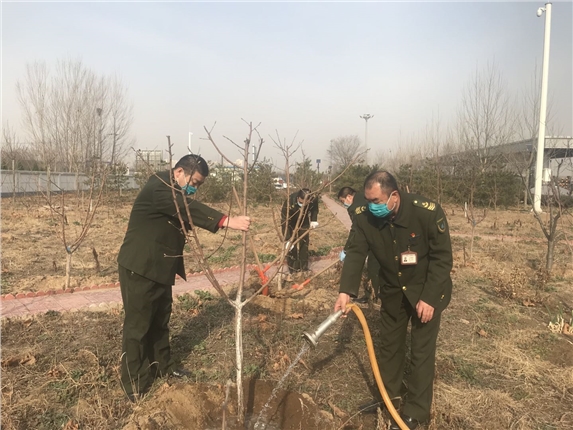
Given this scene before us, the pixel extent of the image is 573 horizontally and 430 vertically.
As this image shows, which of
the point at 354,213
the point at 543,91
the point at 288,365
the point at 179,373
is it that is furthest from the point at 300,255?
the point at 543,91

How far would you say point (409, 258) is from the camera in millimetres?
2900

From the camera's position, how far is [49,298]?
5379mm

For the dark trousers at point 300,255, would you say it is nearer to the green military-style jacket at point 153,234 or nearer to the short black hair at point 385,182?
the green military-style jacket at point 153,234

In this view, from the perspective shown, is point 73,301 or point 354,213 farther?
point 73,301

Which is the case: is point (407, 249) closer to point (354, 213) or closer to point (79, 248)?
point (354, 213)

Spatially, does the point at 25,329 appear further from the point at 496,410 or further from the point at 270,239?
the point at 270,239

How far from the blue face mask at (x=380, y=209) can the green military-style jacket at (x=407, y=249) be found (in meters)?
0.10

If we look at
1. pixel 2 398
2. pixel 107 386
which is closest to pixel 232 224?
pixel 107 386

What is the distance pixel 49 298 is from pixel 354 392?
4.15 meters

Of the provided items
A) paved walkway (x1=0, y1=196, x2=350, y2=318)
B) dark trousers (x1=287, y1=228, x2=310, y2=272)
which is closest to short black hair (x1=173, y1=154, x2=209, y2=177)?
paved walkway (x1=0, y1=196, x2=350, y2=318)

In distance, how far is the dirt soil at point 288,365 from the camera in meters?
2.91

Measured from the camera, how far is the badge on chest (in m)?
2.90

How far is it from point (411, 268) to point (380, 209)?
493 mm

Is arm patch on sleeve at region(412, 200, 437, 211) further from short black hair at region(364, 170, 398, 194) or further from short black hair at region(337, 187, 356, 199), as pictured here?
short black hair at region(337, 187, 356, 199)
